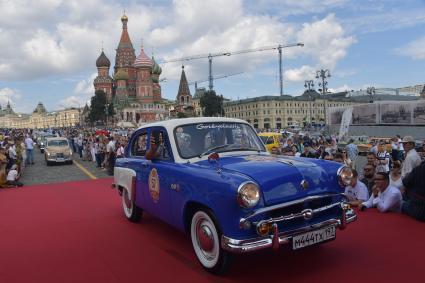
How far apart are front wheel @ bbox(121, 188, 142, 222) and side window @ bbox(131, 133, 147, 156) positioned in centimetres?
85

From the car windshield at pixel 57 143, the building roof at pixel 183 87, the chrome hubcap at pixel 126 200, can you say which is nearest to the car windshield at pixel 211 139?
the chrome hubcap at pixel 126 200

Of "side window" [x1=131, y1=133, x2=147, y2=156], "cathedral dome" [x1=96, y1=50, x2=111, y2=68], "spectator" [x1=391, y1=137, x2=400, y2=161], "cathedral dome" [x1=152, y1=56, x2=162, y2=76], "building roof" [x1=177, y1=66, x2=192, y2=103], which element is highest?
"cathedral dome" [x1=96, y1=50, x2=111, y2=68]

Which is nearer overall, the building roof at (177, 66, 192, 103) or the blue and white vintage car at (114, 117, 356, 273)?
the blue and white vintage car at (114, 117, 356, 273)

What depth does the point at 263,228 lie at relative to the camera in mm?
4121

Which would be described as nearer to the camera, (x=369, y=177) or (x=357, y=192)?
(x=357, y=192)

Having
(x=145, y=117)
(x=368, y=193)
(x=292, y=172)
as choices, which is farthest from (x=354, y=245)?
(x=145, y=117)

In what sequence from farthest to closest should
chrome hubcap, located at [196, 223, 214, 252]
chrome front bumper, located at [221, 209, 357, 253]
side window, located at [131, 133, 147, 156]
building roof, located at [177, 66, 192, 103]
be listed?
1. building roof, located at [177, 66, 192, 103]
2. side window, located at [131, 133, 147, 156]
3. chrome hubcap, located at [196, 223, 214, 252]
4. chrome front bumper, located at [221, 209, 357, 253]

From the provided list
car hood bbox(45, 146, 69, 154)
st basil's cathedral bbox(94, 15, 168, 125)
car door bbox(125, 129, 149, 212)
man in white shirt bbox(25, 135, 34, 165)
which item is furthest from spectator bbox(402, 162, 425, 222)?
st basil's cathedral bbox(94, 15, 168, 125)

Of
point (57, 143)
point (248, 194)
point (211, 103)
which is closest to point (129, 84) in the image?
point (211, 103)

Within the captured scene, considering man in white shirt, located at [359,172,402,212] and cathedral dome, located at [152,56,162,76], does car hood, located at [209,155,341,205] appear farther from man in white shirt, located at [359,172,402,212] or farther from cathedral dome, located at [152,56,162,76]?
cathedral dome, located at [152,56,162,76]

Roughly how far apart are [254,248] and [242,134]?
2393mm

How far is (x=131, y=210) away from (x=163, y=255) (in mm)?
2072

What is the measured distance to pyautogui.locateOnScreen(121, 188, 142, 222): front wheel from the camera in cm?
722

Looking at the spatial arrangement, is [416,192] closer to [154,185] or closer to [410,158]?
[410,158]
